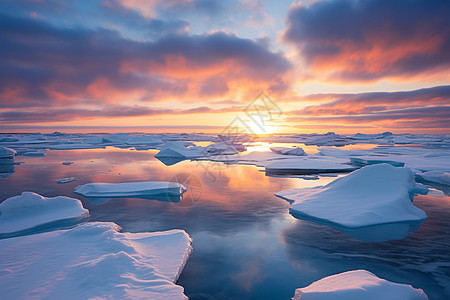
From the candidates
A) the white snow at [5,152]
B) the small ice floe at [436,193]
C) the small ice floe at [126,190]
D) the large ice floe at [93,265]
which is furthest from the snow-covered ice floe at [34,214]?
the white snow at [5,152]

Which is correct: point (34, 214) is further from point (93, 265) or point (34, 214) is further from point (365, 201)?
point (365, 201)

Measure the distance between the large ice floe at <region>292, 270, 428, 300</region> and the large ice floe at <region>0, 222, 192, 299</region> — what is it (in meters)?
1.50

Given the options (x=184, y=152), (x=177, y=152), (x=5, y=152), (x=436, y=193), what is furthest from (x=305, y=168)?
(x=5, y=152)

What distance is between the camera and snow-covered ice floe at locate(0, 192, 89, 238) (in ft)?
15.6

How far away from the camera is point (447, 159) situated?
1334 centimetres

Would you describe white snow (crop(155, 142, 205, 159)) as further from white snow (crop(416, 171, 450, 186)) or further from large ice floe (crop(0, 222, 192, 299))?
large ice floe (crop(0, 222, 192, 299))

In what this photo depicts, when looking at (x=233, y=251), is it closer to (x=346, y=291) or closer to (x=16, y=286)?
(x=346, y=291)

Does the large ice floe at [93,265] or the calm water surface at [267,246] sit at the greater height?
the large ice floe at [93,265]

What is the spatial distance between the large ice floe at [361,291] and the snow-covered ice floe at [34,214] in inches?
196

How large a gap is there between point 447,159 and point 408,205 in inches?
448

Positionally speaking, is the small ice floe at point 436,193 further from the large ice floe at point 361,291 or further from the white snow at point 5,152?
the white snow at point 5,152

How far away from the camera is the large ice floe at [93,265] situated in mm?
2646

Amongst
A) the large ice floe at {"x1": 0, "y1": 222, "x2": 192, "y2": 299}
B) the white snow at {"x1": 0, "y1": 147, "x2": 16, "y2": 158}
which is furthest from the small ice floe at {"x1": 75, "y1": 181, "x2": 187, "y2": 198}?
the white snow at {"x1": 0, "y1": 147, "x2": 16, "y2": 158}

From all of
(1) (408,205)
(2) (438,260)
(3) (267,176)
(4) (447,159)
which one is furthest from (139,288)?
(4) (447,159)
